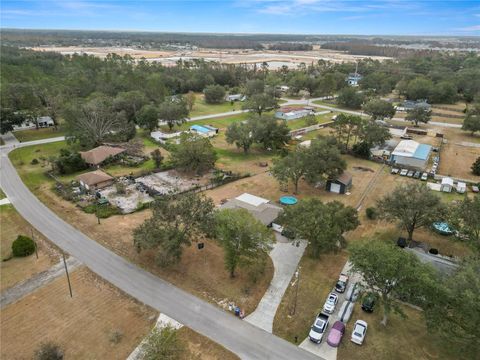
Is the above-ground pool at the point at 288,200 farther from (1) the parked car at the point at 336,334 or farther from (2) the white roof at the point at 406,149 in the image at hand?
(2) the white roof at the point at 406,149

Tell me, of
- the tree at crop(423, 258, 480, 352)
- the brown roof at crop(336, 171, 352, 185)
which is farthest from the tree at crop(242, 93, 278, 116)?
the tree at crop(423, 258, 480, 352)

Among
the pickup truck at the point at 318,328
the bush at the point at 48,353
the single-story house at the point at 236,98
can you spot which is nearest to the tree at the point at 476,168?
the pickup truck at the point at 318,328

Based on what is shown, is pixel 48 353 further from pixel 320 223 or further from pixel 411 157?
pixel 411 157

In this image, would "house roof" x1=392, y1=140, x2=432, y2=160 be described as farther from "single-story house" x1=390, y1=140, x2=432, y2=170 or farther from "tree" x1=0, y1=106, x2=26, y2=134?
"tree" x1=0, y1=106, x2=26, y2=134

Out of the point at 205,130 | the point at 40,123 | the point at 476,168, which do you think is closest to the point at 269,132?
the point at 205,130

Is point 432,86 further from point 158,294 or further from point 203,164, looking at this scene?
point 158,294

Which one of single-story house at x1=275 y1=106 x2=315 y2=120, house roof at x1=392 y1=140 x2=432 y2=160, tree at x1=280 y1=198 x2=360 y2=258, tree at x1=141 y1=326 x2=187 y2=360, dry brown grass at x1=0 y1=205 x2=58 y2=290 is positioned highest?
tree at x1=280 y1=198 x2=360 y2=258

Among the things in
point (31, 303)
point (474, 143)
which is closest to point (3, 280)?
point (31, 303)
